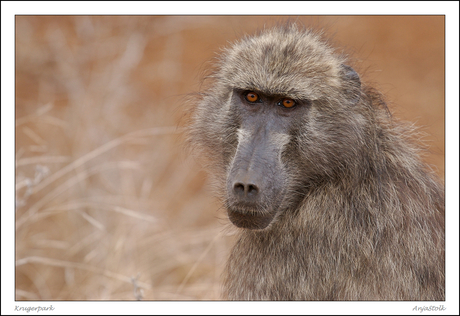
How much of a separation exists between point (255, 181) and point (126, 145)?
17.7 ft

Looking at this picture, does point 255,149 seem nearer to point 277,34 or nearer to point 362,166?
point 362,166

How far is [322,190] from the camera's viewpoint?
109 inches

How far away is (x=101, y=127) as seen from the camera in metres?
5.98

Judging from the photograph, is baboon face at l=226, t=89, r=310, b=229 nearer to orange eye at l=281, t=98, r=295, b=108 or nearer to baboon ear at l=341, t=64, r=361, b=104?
orange eye at l=281, t=98, r=295, b=108

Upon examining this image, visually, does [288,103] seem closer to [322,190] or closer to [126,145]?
[322,190]

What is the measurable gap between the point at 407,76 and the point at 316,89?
9115 millimetres

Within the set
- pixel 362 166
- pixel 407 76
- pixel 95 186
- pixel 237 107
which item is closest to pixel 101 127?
pixel 95 186

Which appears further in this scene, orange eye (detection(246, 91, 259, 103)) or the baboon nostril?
orange eye (detection(246, 91, 259, 103))

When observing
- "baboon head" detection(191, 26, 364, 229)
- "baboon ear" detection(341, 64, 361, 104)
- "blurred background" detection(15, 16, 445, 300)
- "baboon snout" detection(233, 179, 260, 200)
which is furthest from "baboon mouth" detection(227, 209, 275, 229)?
"baboon ear" detection(341, 64, 361, 104)

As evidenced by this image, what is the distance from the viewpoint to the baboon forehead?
2.72 meters

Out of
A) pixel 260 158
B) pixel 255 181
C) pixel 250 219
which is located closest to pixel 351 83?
pixel 260 158

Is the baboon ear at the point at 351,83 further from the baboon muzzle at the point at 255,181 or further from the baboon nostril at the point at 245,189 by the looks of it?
the baboon nostril at the point at 245,189

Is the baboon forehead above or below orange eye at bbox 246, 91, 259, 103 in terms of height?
above

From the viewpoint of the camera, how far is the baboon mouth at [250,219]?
2539 millimetres
